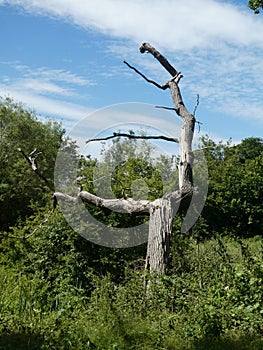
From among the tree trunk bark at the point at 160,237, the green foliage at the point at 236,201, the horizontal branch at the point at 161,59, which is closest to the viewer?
the tree trunk bark at the point at 160,237

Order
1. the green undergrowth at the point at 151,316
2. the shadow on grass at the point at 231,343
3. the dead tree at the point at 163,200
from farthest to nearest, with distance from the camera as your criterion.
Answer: the dead tree at the point at 163,200, the green undergrowth at the point at 151,316, the shadow on grass at the point at 231,343

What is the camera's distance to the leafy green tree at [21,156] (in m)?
17.5

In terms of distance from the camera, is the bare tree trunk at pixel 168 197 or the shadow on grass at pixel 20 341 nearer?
the shadow on grass at pixel 20 341

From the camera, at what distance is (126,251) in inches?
355

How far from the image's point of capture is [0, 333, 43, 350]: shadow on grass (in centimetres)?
459

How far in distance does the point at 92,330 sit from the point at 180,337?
88cm

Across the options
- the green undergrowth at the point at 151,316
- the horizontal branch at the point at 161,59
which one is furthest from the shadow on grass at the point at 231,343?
the horizontal branch at the point at 161,59

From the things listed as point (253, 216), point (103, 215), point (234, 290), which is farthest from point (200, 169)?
point (234, 290)

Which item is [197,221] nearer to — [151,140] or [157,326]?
[151,140]

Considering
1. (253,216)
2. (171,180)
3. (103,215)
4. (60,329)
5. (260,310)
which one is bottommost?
(60,329)

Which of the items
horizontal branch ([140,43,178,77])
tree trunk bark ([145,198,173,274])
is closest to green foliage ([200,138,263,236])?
horizontal branch ([140,43,178,77])

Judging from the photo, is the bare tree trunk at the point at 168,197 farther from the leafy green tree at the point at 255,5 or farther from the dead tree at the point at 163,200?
the leafy green tree at the point at 255,5

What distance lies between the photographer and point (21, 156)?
1834cm

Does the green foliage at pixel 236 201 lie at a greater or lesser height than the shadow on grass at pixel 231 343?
greater
